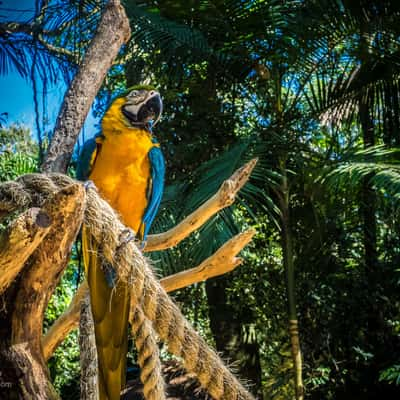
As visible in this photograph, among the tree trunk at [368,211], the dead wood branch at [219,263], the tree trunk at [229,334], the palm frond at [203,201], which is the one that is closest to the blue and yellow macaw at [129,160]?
the dead wood branch at [219,263]

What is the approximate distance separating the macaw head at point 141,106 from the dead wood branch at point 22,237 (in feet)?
2.17

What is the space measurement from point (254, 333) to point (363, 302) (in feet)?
2.05

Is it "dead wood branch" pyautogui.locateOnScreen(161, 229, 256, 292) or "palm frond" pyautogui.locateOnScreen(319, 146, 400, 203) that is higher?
"palm frond" pyautogui.locateOnScreen(319, 146, 400, 203)

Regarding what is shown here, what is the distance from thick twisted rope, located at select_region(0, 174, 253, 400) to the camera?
27.2 inches

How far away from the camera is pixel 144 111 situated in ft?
4.14

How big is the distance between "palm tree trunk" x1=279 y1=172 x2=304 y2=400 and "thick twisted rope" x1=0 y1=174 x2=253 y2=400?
1.72 meters

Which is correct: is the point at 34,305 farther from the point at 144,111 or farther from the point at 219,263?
the point at 144,111

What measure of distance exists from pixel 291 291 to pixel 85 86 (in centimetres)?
167

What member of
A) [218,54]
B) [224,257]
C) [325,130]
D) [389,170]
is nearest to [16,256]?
[224,257]

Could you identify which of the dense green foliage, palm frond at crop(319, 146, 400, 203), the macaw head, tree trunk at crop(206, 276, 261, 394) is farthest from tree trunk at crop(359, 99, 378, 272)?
the macaw head

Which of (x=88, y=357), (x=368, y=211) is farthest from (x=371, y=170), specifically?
(x=88, y=357)

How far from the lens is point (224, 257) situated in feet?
3.78

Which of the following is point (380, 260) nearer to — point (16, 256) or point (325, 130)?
point (325, 130)

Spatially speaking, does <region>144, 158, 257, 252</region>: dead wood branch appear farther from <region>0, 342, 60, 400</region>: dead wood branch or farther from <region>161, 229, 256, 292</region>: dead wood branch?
<region>0, 342, 60, 400</region>: dead wood branch
